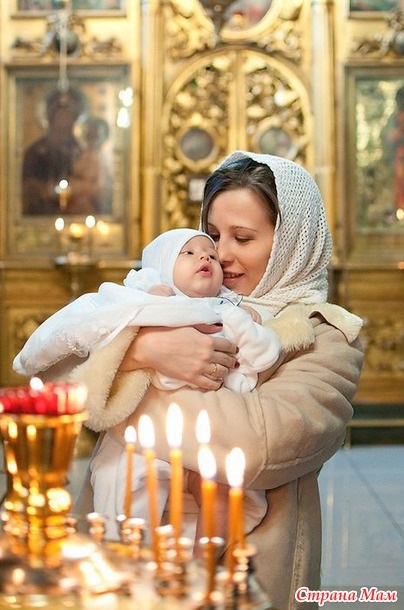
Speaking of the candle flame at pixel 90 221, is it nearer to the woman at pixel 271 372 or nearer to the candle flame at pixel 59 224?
the candle flame at pixel 59 224

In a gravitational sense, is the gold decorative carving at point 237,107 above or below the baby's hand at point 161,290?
above

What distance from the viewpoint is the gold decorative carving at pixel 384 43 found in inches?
335

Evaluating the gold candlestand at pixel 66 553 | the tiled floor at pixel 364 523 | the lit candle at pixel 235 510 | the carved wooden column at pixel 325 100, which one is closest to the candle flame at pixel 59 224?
the carved wooden column at pixel 325 100

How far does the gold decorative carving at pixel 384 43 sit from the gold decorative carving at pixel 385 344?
89.5 inches

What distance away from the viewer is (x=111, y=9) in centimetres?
871

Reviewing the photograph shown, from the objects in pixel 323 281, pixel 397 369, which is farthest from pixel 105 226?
pixel 323 281

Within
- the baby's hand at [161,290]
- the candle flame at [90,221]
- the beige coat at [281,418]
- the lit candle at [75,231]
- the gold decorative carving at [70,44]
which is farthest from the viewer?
the gold decorative carving at [70,44]

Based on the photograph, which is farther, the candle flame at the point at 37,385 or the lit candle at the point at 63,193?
the lit candle at the point at 63,193

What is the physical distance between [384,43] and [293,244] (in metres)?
6.50

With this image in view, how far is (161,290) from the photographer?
7.86 ft

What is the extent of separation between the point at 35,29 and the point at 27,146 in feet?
3.41

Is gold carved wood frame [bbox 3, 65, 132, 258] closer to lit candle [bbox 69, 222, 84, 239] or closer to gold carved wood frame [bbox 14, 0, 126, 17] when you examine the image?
lit candle [bbox 69, 222, 84, 239]

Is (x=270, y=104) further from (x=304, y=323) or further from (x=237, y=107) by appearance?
(x=304, y=323)

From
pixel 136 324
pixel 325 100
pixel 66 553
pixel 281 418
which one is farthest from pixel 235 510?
pixel 325 100
